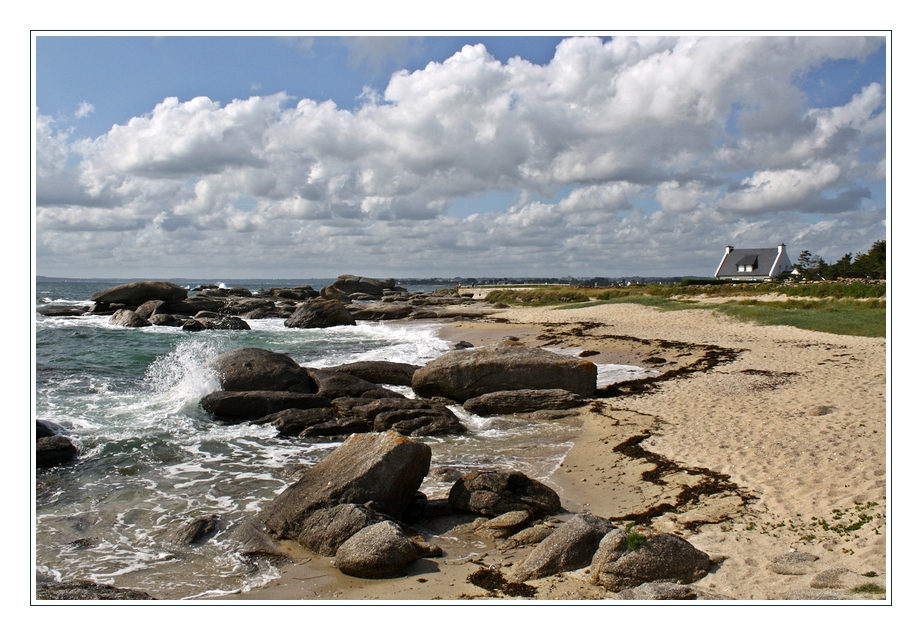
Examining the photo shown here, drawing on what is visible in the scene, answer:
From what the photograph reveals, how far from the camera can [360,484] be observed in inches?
292

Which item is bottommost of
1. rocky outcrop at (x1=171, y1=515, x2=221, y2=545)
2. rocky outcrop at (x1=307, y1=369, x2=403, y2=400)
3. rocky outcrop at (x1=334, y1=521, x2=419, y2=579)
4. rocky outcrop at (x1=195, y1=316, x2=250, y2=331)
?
rocky outcrop at (x1=171, y1=515, x2=221, y2=545)

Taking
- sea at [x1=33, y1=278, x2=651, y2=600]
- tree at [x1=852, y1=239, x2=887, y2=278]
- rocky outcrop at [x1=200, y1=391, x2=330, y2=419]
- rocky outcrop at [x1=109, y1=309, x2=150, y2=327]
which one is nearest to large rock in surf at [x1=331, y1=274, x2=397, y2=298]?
rocky outcrop at [x1=109, y1=309, x2=150, y2=327]

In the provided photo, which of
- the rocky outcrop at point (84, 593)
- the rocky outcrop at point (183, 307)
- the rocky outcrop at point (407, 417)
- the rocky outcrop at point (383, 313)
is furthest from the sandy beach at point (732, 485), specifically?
the rocky outcrop at point (183, 307)

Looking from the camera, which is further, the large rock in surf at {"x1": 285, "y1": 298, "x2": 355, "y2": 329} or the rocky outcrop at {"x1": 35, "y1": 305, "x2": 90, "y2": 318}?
the rocky outcrop at {"x1": 35, "y1": 305, "x2": 90, "y2": 318}

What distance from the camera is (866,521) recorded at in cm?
644

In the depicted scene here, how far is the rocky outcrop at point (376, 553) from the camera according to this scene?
6020 millimetres

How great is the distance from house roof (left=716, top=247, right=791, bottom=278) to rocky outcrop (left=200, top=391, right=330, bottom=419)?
74202 mm

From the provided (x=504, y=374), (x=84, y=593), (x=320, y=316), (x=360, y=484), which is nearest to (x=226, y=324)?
(x=320, y=316)

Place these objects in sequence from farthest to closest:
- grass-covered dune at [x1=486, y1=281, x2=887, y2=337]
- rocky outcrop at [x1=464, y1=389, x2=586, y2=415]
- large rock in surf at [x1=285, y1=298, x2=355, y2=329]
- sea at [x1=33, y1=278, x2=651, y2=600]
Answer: large rock in surf at [x1=285, y1=298, x2=355, y2=329] → grass-covered dune at [x1=486, y1=281, x2=887, y2=337] → rocky outcrop at [x1=464, y1=389, x2=586, y2=415] → sea at [x1=33, y1=278, x2=651, y2=600]

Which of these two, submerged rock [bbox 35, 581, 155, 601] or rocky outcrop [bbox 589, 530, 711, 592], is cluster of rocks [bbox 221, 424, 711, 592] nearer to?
rocky outcrop [bbox 589, 530, 711, 592]

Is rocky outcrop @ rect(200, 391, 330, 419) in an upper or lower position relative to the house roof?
lower

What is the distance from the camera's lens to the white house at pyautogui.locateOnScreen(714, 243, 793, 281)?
7462 centimetres

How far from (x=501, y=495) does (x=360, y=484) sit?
179 cm

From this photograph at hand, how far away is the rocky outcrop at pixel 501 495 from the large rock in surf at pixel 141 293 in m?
43.5
